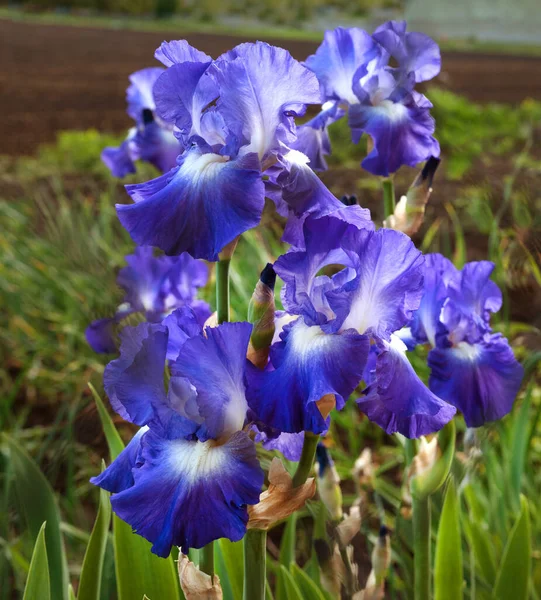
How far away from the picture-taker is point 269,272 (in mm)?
564

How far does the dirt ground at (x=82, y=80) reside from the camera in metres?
9.26

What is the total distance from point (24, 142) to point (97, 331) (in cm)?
792

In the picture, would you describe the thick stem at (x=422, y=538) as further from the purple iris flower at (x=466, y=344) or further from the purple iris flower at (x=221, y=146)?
the purple iris flower at (x=221, y=146)

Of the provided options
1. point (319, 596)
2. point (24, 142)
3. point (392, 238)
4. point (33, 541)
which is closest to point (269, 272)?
point (392, 238)

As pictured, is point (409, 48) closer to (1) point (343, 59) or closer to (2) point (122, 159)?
(1) point (343, 59)

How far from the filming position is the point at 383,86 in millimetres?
894

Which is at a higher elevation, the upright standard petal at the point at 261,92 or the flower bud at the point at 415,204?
the upright standard petal at the point at 261,92

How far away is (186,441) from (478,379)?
15.7 inches

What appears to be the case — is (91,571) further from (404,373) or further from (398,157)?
(398,157)

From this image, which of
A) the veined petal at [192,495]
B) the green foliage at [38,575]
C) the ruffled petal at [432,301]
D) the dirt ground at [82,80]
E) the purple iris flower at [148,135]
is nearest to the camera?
the veined petal at [192,495]

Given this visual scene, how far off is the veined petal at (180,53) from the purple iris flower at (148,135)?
24.0 inches

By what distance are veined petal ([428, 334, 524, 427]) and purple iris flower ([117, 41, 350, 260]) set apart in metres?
0.32

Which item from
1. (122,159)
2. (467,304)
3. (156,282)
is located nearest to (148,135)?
(122,159)

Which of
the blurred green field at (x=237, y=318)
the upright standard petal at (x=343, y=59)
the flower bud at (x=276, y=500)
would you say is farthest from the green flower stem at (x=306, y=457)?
the upright standard petal at (x=343, y=59)
